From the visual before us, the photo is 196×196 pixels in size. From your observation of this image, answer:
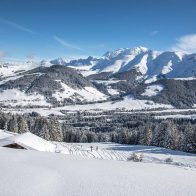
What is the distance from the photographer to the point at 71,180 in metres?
27.2

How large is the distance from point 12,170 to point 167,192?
1270 cm

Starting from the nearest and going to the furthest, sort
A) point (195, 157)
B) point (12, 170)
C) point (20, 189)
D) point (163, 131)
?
1. point (20, 189)
2. point (12, 170)
3. point (195, 157)
4. point (163, 131)

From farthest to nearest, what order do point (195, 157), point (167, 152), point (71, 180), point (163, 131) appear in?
point (163, 131), point (167, 152), point (195, 157), point (71, 180)

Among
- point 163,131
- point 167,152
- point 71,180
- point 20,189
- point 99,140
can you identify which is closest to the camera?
point 20,189

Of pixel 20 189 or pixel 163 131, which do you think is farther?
pixel 163 131

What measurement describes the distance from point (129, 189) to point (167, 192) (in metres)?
2.61

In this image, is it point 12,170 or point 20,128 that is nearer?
point 12,170

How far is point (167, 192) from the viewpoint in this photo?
80.9 feet

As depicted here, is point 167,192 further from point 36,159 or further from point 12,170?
point 36,159

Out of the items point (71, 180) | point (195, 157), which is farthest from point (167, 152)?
point (71, 180)

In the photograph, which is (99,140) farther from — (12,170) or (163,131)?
(12,170)

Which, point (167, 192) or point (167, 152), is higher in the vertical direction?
point (167, 192)

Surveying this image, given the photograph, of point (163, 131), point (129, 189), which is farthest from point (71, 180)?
point (163, 131)

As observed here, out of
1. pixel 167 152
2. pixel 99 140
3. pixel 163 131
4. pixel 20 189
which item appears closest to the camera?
pixel 20 189
